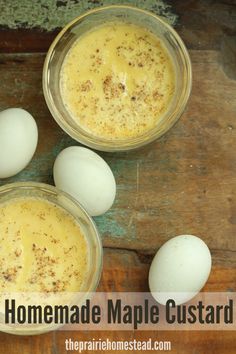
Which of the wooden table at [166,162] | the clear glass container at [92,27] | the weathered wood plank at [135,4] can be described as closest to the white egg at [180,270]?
the wooden table at [166,162]

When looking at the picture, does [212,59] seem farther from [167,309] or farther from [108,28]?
[167,309]

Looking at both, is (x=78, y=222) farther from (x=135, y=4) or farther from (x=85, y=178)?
(x=135, y=4)

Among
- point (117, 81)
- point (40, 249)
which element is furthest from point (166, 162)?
point (40, 249)

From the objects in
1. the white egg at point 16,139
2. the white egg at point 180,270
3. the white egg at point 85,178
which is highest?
the white egg at point 16,139

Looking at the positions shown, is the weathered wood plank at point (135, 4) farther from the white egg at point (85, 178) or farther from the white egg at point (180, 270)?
the white egg at point (180, 270)

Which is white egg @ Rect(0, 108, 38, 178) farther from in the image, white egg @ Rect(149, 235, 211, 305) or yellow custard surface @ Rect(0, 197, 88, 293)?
white egg @ Rect(149, 235, 211, 305)

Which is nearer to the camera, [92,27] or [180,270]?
[180,270]

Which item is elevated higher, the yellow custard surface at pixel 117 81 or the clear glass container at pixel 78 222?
the yellow custard surface at pixel 117 81
